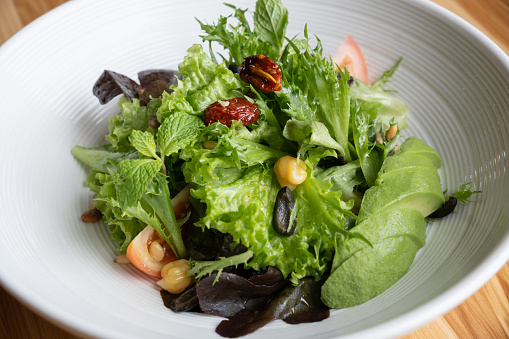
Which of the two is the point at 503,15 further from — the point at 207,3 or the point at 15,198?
the point at 15,198

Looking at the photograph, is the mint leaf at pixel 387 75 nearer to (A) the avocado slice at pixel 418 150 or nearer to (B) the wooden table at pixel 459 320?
(A) the avocado slice at pixel 418 150

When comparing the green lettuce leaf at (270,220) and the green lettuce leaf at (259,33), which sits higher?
the green lettuce leaf at (259,33)

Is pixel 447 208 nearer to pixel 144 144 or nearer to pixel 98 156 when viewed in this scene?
pixel 144 144

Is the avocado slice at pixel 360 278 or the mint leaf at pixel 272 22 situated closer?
the avocado slice at pixel 360 278

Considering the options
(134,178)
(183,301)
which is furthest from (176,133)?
(183,301)

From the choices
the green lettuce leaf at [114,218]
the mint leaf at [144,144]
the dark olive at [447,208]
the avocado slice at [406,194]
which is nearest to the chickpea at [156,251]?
the green lettuce leaf at [114,218]

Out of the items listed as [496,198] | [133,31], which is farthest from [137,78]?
[496,198]

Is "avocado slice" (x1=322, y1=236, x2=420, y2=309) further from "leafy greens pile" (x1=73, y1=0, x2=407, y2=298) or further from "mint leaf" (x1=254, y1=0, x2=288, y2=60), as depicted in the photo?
"mint leaf" (x1=254, y1=0, x2=288, y2=60)

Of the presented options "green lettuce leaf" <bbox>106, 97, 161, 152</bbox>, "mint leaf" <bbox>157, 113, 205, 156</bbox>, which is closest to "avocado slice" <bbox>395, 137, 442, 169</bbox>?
"mint leaf" <bbox>157, 113, 205, 156</bbox>
